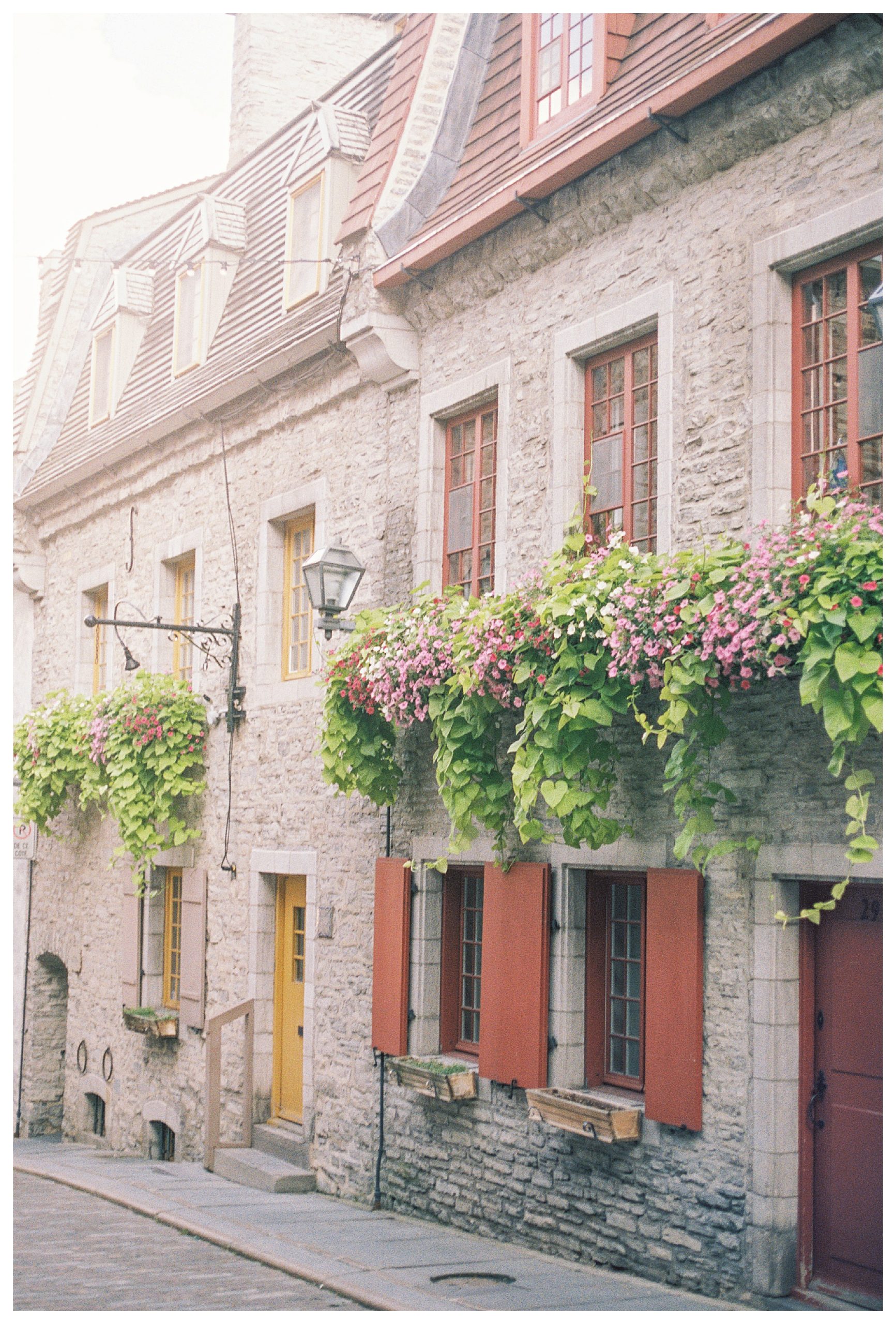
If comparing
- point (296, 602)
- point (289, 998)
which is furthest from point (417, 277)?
point (289, 998)

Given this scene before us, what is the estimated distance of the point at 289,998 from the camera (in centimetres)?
1126

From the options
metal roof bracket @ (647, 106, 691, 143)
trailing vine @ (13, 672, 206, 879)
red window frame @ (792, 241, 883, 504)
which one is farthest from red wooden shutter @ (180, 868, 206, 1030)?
metal roof bracket @ (647, 106, 691, 143)

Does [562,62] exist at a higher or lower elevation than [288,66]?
lower

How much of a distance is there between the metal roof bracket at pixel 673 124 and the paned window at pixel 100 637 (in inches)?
367

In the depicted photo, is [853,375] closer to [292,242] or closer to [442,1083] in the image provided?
[442,1083]

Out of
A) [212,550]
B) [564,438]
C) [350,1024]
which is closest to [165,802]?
[212,550]

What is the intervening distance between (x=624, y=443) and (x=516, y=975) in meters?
3.06

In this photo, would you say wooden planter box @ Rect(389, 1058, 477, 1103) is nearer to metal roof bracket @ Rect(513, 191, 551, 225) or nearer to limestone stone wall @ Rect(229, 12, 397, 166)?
metal roof bracket @ Rect(513, 191, 551, 225)

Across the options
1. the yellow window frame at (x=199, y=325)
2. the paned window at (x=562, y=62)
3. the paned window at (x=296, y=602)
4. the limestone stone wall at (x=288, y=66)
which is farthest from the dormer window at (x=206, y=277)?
the paned window at (x=562, y=62)

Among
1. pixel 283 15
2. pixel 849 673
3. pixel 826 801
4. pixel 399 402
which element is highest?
pixel 283 15

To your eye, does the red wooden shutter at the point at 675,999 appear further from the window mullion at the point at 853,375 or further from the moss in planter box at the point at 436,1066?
the window mullion at the point at 853,375

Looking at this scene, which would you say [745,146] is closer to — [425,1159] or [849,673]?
[849,673]

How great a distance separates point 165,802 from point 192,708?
839mm

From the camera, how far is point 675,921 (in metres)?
7.01
